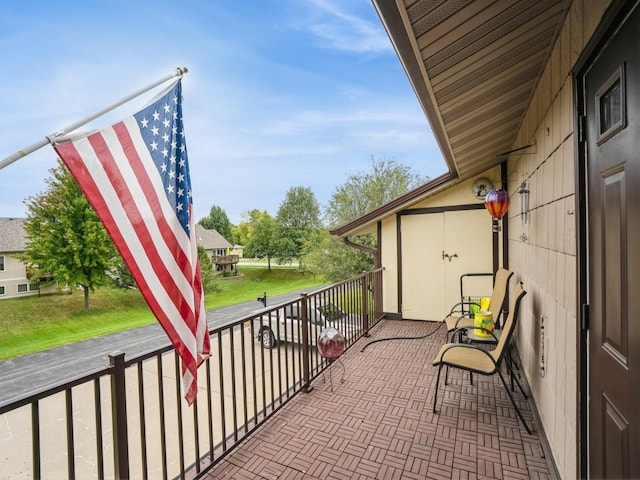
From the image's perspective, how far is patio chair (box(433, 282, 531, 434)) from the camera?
2535mm

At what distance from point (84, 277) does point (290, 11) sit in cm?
1782

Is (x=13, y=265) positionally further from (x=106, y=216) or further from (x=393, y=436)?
(x=393, y=436)

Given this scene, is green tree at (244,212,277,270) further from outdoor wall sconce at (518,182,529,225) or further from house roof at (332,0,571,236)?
house roof at (332,0,571,236)

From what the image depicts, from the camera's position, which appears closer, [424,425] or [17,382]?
[424,425]

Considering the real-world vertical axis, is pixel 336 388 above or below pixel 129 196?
below

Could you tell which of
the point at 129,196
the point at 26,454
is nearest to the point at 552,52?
the point at 129,196

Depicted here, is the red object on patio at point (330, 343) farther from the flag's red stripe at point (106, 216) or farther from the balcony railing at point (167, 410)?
the flag's red stripe at point (106, 216)

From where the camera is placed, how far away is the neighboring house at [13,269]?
779 inches

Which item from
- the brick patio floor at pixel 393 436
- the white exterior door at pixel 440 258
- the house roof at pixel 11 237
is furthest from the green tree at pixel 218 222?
the brick patio floor at pixel 393 436

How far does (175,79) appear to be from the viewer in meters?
1.81

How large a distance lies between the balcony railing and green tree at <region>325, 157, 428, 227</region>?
897cm

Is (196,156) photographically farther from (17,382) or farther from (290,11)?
(17,382)

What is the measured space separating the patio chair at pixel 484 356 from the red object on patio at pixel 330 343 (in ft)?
3.17

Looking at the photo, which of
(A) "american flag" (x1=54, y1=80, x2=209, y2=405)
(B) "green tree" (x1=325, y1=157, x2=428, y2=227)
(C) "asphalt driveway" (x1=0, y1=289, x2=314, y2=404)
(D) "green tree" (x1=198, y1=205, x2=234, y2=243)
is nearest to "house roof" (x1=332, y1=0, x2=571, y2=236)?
(A) "american flag" (x1=54, y1=80, x2=209, y2=405)
